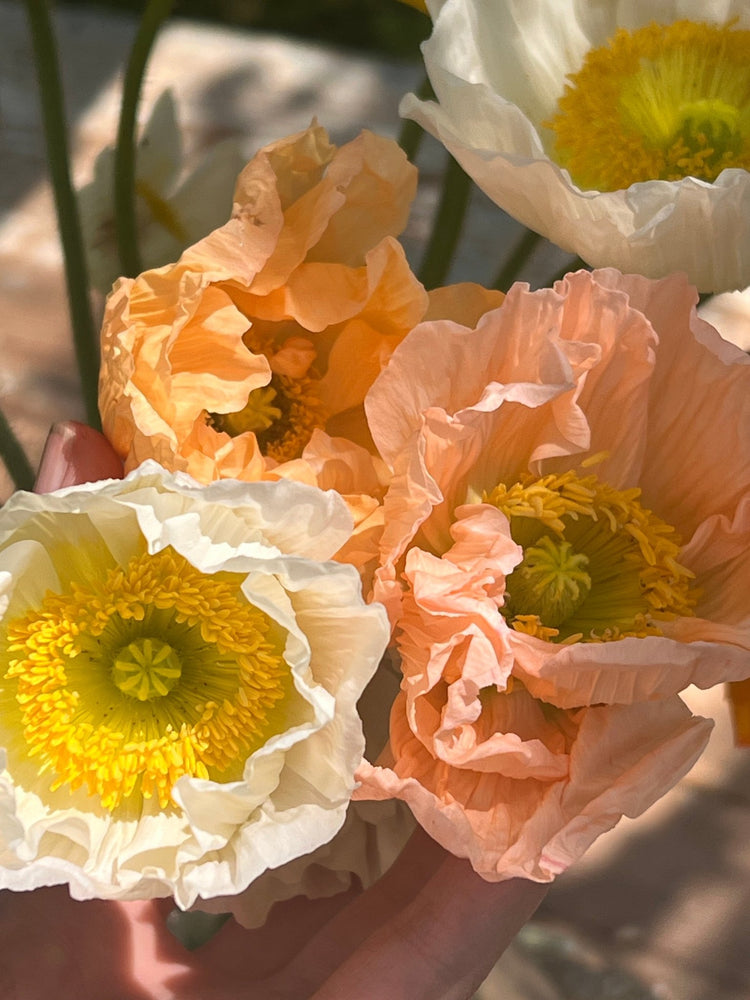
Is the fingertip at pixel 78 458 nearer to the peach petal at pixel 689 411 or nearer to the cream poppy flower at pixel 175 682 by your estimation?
the cream poppy flower at pixel 175 682

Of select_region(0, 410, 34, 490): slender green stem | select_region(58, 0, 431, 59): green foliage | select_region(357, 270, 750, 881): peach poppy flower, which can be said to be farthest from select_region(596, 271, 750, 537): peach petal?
select_region(58, 0, 431, 59): green foliage

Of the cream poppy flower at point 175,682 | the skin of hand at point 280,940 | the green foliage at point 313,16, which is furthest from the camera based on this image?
the green foliage at point 313,16

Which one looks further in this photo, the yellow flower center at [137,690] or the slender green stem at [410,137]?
the slender green stem at [410,137]

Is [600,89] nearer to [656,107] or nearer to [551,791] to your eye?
[656,107]

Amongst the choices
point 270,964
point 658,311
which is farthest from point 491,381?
point 270,964

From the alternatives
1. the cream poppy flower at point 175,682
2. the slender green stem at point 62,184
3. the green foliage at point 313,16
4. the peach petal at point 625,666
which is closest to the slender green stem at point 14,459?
the slender green stem at point 62,184

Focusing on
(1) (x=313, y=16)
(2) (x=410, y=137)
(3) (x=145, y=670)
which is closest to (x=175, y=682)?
(3) (x=145, y=670)
